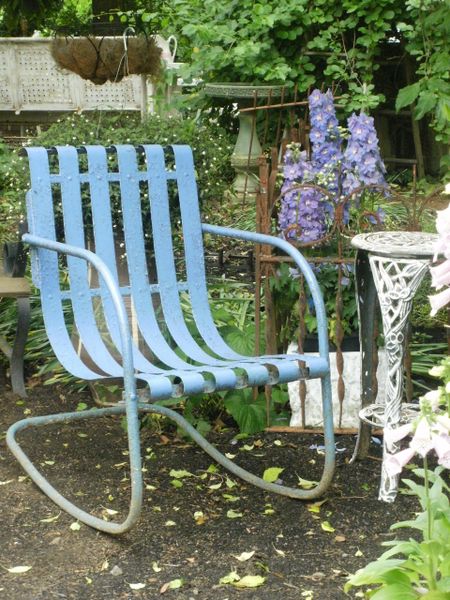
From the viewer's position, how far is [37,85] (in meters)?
11.7

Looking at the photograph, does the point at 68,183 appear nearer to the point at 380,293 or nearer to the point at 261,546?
the point at 380,293

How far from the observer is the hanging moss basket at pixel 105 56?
6445 mm

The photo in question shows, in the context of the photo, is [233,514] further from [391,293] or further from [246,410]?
[391,293]

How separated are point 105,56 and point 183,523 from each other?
3.94 m

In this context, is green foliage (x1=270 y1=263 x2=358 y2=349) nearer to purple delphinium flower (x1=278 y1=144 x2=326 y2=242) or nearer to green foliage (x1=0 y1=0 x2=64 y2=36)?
purple delphinium flower (x1=278 y1=144 x2=326 y2=242)

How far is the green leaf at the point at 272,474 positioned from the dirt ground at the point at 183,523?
0.04 metres

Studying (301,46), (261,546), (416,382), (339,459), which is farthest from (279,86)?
(261,546)

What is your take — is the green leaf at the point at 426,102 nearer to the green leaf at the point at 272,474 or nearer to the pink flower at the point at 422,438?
the green leaf at the point at 272,474

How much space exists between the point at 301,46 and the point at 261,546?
5505mm

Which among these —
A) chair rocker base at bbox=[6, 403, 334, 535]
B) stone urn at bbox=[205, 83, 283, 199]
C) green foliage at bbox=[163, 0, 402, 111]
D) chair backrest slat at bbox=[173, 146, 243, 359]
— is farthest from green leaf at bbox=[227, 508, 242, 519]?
green foliage at bbox=[163, 0, 402, 111]

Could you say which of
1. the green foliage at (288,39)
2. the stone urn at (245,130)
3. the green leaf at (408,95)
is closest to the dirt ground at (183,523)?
the green leaf at (408,95)

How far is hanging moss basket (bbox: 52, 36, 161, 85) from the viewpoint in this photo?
21.1 ft

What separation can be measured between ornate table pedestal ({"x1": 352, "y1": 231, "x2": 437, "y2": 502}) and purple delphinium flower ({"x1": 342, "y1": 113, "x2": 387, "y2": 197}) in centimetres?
27

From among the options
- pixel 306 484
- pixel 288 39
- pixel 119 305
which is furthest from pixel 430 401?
pixel 288 39
